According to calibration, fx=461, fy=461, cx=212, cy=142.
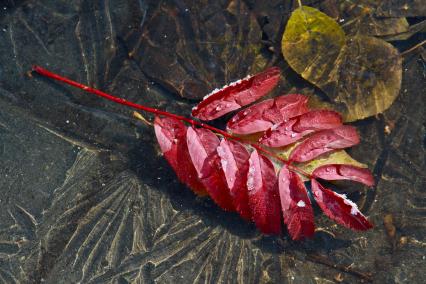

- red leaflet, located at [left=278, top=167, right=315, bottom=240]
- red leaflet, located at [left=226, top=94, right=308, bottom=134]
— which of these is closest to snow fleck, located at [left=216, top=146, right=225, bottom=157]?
red leaflet, located at [left=226, top=94, right=308, bottom=134]

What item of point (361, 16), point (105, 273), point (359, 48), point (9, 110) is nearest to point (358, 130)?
point (359, 48)

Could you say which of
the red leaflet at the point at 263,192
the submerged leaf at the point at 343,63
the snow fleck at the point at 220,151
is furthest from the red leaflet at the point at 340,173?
the snow fleck at the point at 220,151

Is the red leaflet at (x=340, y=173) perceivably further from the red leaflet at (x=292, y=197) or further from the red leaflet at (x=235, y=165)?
the red leaflet at (x=235, y=165)

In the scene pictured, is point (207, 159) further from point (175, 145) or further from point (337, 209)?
point (337, 209)

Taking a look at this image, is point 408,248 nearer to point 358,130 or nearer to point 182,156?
point 358,130

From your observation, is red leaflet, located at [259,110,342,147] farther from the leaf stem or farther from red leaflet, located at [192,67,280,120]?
red leaflet, located at [192,67,280,120]

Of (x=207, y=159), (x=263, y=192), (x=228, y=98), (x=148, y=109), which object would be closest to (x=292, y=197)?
(x=263, y=192)
